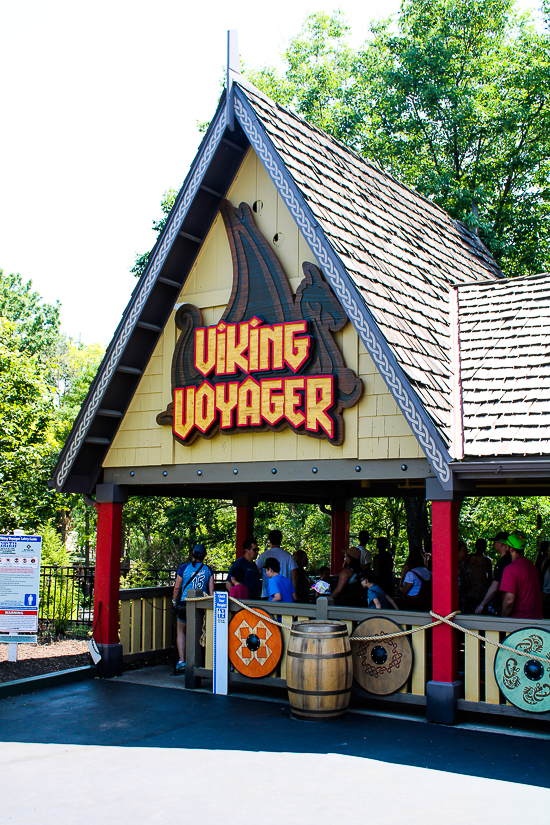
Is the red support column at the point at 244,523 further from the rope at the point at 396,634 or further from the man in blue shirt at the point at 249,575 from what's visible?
the rope at the point at 396,634

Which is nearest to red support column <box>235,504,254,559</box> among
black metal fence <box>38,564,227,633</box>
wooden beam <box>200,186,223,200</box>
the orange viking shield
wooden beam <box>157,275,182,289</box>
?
black metal fence <box>38,564,227,633</box>

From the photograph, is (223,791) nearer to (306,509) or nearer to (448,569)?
(448,569)

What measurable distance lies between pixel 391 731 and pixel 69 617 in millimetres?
9067

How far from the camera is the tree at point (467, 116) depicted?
20.7 metres

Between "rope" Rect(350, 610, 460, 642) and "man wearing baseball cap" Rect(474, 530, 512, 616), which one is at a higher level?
"man wearing baseball cap" Rect(474, 530, 512, 616)

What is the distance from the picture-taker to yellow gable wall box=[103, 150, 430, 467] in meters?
8.64

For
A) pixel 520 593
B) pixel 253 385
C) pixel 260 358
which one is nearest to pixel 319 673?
pixel 520 593

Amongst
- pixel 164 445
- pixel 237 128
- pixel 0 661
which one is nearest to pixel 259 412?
pixel 164 445

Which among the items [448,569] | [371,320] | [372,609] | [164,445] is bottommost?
[372,609]

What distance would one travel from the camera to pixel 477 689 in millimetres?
7969

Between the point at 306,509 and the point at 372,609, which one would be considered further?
the point at 306,509

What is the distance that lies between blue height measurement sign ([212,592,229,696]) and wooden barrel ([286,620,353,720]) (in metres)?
1.62

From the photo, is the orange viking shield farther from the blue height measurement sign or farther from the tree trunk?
the tree trunk

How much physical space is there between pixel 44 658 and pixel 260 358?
580 centimetres
